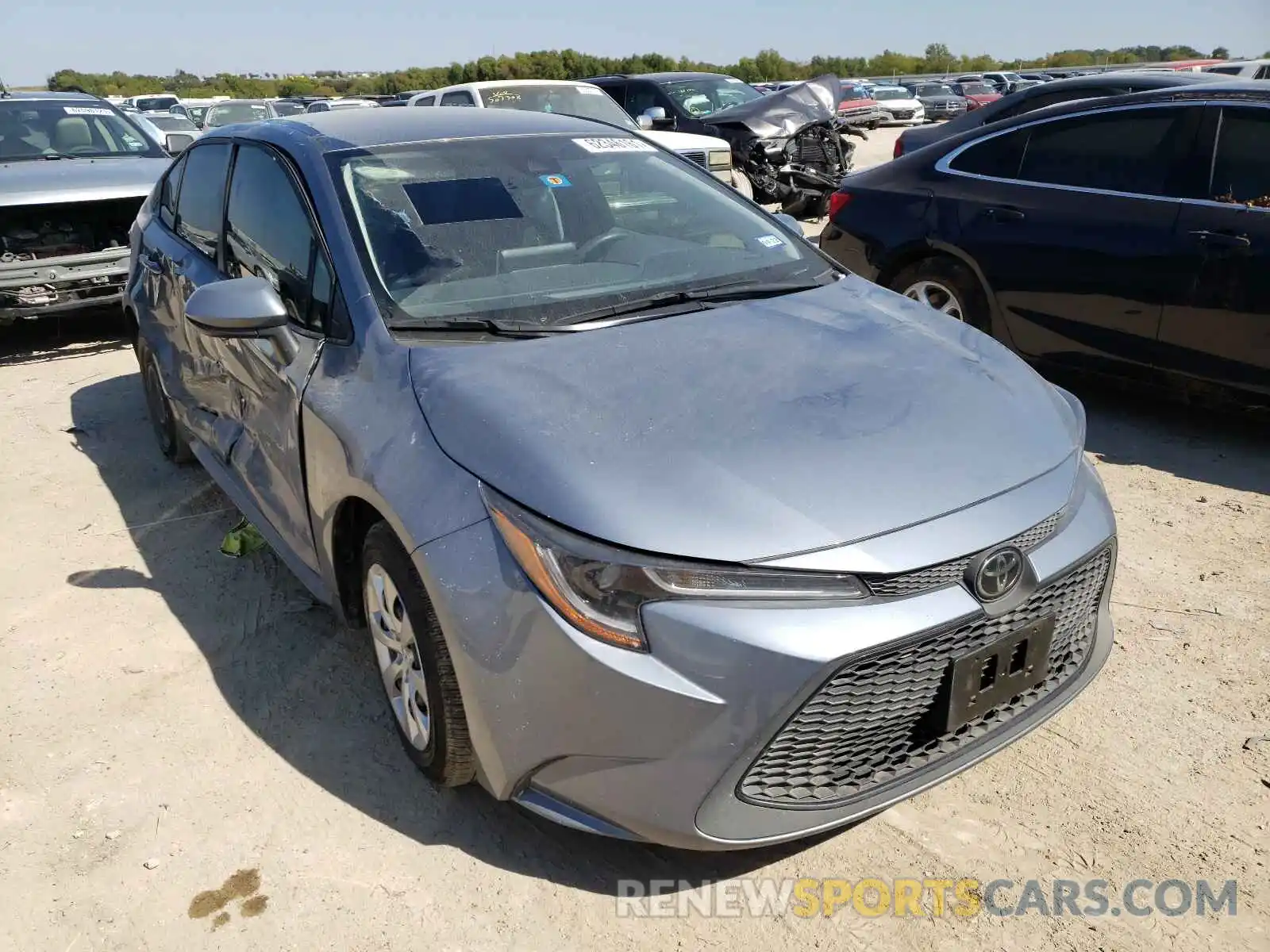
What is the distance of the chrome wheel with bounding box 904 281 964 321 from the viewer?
5.56m

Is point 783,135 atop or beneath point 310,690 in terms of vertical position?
atop

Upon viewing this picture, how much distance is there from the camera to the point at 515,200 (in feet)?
10.9

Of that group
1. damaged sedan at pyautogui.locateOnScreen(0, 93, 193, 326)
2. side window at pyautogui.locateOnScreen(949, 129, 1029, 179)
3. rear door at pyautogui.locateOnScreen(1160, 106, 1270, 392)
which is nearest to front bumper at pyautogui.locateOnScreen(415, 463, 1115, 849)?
rear door at pyautogui.locateOnScreen(1160, 106, 1270, 392)

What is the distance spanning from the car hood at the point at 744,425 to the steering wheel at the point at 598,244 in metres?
0.46

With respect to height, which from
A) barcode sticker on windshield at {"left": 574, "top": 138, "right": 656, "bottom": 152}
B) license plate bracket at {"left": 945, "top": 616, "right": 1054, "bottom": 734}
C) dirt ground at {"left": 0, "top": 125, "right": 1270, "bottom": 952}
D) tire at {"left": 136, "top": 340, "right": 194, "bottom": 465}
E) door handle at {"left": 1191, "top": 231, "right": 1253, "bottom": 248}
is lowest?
dirt ground at {"left": 0, "top": 125, "right": 1270, "bottom": 952}

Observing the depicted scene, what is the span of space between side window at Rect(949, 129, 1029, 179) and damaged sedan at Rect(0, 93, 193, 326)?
5.25m

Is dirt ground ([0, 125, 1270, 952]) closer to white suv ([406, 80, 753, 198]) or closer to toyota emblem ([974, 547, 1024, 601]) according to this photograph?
toyota emblem ([974, 547, 1024, 601])

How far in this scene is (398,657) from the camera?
2.72 m

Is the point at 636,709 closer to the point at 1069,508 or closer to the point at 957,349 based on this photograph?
the point at 1069,508

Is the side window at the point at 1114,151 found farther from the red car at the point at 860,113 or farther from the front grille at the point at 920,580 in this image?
the red car at the point at 860,113

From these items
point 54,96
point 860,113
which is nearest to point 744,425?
point 54,96

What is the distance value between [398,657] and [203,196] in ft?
7.97

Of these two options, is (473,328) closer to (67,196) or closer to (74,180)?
(67,196)

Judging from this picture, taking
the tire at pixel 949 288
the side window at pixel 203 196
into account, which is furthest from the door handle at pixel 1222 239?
the side window at pixel 203 196
